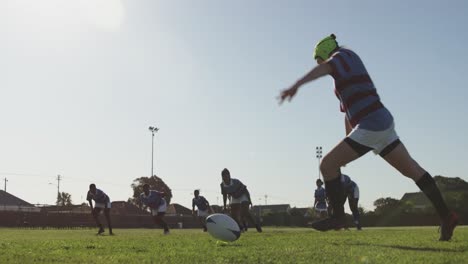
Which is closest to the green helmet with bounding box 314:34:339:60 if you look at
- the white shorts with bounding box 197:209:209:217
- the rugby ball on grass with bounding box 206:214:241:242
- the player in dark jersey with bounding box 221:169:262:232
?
the rugby ball on grass with bounding box 206:214:241:242

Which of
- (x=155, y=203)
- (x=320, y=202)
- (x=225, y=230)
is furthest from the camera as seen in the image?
(x=320, y=202)

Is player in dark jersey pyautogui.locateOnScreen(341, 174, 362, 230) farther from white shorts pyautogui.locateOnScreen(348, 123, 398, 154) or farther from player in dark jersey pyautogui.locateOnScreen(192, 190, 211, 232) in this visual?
white shorts pyautogui.locateOnScreen(348, 123, 398, 154)

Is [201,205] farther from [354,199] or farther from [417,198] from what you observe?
[417,198]

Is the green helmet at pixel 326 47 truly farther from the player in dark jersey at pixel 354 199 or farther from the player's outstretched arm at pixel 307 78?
the player in dark jersey at pixel 354 199

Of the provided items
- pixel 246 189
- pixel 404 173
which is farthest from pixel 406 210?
pixel 404 173

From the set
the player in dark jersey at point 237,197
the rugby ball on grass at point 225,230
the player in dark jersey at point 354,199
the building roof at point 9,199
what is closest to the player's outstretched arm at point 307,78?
the rugby ball on grass at point 225,230

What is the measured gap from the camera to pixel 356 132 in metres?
6.60

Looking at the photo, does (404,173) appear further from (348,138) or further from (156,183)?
(156,183)

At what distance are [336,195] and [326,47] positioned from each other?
1.97 m

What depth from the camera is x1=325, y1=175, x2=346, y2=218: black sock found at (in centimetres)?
699

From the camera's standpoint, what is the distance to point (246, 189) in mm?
19078

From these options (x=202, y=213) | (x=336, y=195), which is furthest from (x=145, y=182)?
(x=336, y=195)

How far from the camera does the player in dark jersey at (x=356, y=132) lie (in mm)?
6598

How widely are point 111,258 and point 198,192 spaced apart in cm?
1959
